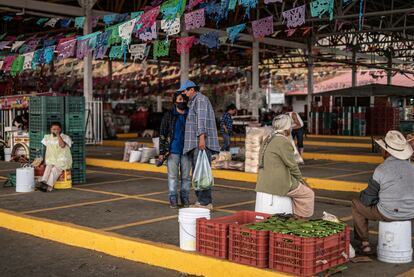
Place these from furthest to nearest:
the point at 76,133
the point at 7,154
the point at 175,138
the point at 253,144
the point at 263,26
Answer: the point at 7,154 < the point at 263,26 < the point at 253,144 < the point at 76,133 < the point at 175,138

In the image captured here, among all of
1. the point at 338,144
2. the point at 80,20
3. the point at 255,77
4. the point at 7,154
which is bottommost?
the point at 7,154

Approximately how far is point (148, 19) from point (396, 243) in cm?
1080

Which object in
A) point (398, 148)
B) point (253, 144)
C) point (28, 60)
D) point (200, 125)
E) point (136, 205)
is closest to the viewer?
point (398, 148)

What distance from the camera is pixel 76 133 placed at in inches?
482

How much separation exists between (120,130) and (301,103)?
33.6 m

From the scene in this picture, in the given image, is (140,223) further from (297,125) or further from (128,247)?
(297,125)

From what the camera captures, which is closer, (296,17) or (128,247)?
(128,247)

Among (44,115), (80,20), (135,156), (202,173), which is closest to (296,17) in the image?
(135,156)

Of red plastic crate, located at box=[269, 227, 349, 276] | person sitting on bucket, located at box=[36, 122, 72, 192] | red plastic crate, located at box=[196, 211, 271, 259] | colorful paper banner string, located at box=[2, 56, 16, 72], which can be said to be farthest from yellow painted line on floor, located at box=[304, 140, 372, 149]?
red plastic crate, located at box=[269, 227, 349, 276]

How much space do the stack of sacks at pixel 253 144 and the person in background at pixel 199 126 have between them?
4.53m

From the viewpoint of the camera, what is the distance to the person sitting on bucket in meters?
11.1

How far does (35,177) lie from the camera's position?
11.5 metres

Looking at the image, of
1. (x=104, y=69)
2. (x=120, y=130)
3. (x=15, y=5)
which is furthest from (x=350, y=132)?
(x=104, y=69)

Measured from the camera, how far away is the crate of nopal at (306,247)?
16.6 feet
